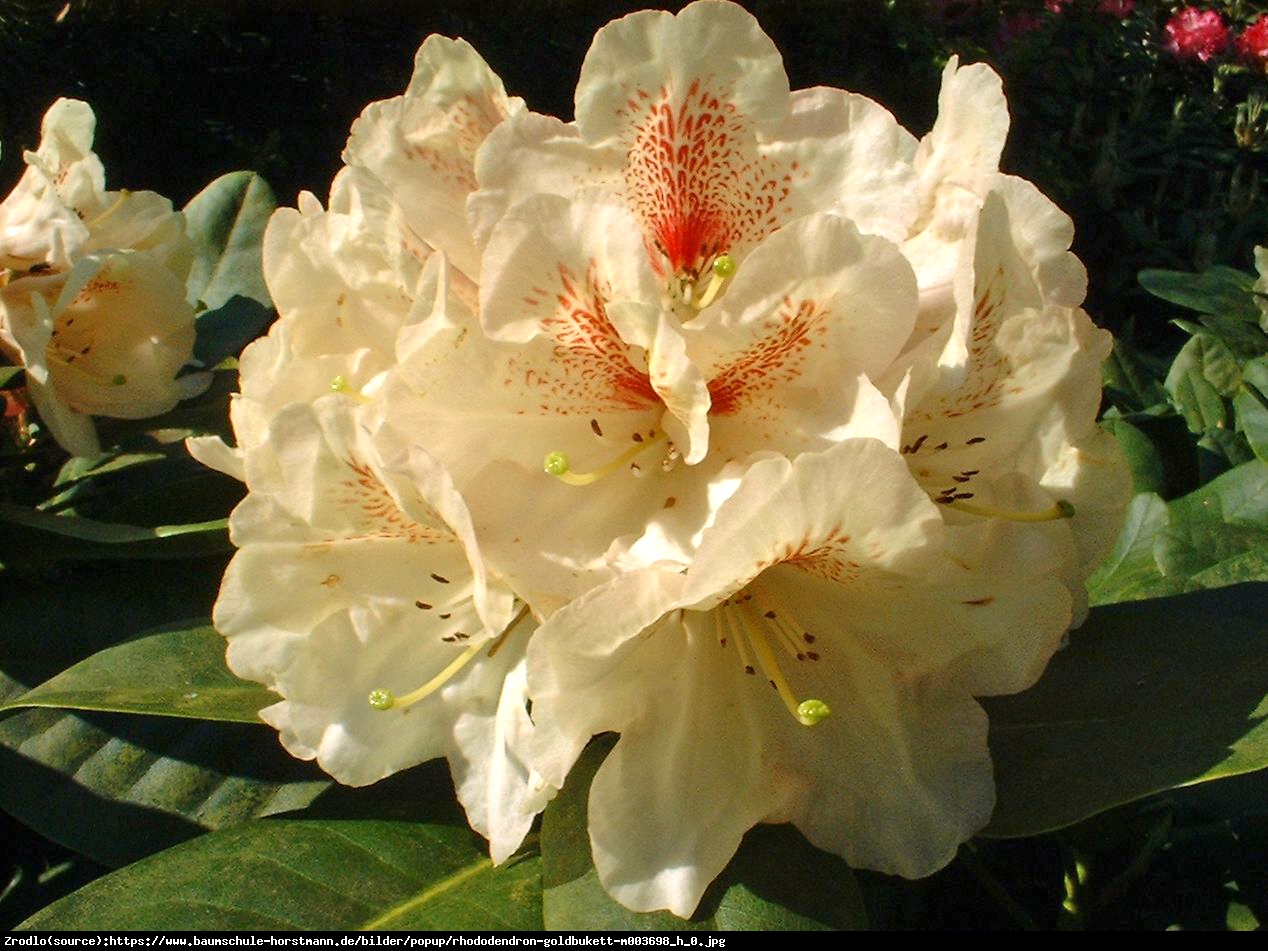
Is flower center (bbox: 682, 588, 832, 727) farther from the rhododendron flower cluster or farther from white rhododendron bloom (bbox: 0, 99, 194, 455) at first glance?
white rhododendron bloom (bbox: 0, 99, 194, 455)

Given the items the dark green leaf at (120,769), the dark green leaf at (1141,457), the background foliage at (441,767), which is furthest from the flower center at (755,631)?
the dark green leaf at (1141,457)

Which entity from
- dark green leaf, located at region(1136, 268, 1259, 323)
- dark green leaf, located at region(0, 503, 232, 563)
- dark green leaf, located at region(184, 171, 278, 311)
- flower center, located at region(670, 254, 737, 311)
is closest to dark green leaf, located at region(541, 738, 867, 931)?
flower center, located at region(670, 254, 737, 311)

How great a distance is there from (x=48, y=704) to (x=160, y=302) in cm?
60

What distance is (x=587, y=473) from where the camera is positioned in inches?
26.4

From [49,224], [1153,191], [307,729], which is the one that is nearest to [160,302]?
[49,224]

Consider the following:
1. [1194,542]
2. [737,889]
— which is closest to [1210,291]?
[1194,542]

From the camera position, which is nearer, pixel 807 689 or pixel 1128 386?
pixel 807 689

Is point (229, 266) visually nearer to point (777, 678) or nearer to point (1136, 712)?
point (777, 678)

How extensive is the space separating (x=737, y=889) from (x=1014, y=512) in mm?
272

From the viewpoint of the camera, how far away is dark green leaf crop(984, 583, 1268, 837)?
67 cm

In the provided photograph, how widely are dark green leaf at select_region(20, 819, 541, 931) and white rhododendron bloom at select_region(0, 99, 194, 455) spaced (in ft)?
1.95

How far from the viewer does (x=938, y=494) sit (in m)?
0.67

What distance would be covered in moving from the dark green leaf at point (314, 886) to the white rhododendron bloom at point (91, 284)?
23.4 inches

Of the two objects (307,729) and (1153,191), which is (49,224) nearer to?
(307,729)
